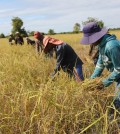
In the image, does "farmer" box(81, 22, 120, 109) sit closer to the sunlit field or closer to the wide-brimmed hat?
the wide-brimmed hat

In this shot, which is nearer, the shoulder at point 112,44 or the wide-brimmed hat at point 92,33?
the shoulder at point 112,44

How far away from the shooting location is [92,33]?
3.51m

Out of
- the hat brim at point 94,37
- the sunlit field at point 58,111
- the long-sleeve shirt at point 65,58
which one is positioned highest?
the hat brim at point 94,37

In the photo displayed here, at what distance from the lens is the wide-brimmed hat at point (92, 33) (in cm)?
343

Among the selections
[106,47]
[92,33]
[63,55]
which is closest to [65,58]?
[63,55]

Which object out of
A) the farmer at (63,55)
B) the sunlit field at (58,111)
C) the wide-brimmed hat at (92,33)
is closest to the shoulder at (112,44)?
the wide-brimmed hat at (92,33)

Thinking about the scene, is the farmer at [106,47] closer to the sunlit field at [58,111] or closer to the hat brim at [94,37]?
the hat brim at [94,37]

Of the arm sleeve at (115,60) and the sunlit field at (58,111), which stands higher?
the arm sleeve at (115,60)

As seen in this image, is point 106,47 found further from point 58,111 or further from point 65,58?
point 65,58

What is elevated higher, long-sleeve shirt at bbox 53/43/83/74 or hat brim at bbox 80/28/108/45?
hat brim at bbox 80/28/108/45

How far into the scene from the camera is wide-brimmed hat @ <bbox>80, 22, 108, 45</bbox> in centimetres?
343

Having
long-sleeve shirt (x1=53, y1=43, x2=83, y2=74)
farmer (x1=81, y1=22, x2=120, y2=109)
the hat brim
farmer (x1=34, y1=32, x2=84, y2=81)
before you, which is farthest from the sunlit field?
long-sleeve shirt (x1=53, y1=43, x2=83, y2=74)

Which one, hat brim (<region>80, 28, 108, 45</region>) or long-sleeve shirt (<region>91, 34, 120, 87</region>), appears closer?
long-sleeve shirt (<region>91, 34, 120, 87</region>)

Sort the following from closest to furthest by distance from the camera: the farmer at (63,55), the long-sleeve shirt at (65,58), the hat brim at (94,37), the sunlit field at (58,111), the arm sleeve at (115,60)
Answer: the sunlit field at (58,111) < the arm sleeve at (115,60) < the hat brim at (94,37) < the farmer at (63,55) < the long-sleeve shirt at (65,58)
